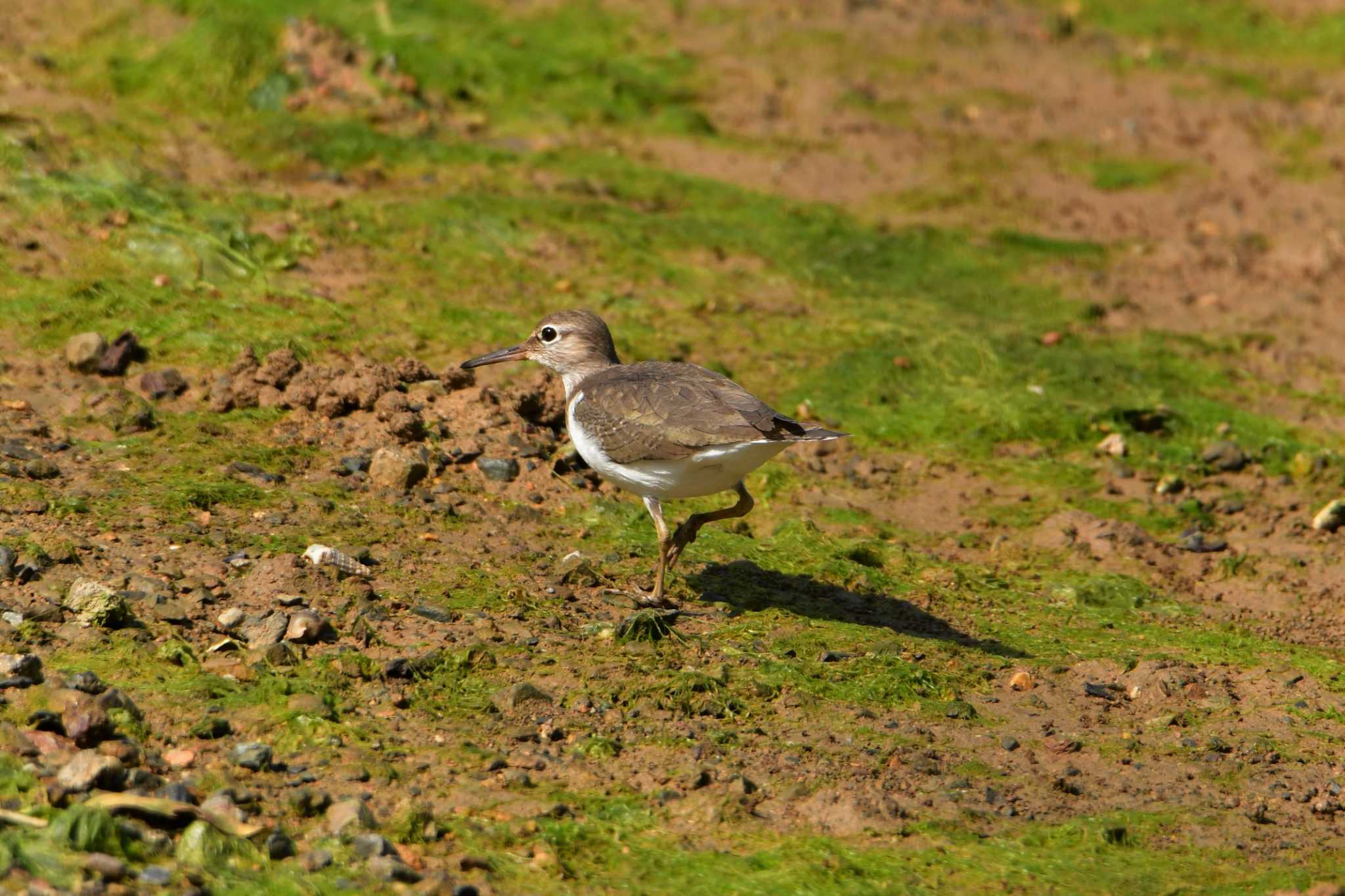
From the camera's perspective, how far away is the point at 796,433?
23.5ft

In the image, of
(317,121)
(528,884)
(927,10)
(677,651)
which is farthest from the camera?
(927,10)

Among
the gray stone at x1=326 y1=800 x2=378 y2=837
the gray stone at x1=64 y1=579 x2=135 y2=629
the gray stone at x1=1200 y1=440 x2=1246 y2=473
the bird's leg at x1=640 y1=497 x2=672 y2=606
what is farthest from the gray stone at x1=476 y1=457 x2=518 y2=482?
the gray stone at x1=1200 y1=440 x2=1246 y2=473

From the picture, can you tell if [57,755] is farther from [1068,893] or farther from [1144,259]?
[1144,259]

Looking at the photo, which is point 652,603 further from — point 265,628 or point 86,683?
point 86,683

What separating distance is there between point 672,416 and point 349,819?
9.28 feet

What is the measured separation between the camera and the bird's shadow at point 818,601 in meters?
7.57

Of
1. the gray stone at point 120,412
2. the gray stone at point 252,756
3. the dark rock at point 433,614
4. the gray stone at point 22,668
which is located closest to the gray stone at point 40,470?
the gray stone at point 120,412

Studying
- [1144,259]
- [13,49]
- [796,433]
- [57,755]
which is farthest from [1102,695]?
[13,49]

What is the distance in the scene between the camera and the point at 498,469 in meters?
8.32

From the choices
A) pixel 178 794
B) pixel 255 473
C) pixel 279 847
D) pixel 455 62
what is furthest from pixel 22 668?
pixel 455 62

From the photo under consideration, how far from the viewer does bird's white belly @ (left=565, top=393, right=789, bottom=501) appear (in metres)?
7.16

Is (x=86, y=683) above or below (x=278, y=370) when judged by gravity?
below

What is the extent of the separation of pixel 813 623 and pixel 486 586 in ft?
5.34

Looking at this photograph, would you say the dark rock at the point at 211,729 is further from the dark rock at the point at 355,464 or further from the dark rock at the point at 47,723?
the dark rock at the point at 355,464
